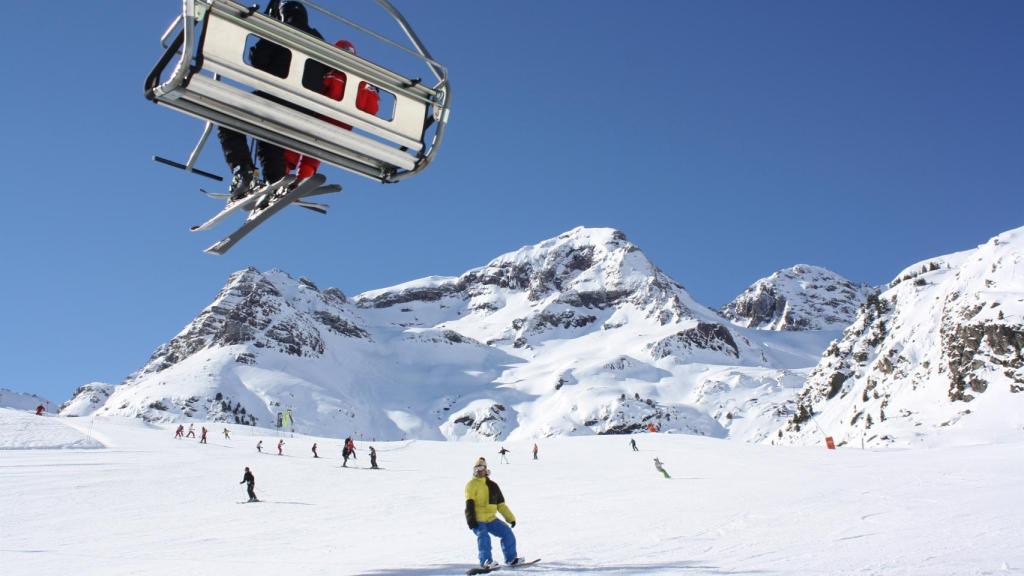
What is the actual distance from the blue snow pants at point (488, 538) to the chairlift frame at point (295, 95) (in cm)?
434

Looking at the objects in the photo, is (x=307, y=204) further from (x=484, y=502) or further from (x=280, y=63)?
(x=484, y=502)

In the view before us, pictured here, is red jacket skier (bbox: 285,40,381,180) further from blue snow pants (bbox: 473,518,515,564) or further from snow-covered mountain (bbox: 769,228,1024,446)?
snow-covered mountain (bbox: 769,228,1024,446)

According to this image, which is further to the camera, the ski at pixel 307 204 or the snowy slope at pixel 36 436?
the snowy slope at pixel 36 436

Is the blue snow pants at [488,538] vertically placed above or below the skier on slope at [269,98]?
below

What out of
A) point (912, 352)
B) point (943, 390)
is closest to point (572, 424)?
point (912, 352)

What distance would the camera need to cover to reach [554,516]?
50.7 ft

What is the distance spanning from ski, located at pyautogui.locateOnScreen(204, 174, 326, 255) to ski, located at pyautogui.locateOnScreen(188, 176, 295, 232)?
9cm

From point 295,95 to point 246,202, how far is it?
1128 millimetres

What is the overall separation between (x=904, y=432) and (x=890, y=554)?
54185 millimetres

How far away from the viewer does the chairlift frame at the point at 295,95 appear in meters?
5.08

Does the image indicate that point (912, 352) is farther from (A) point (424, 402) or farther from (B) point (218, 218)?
(A) point (424, 402)

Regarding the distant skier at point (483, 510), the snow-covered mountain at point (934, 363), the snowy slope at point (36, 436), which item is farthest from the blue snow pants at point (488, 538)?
the snow-covered mountain at point (934, 363)

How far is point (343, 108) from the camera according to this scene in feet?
18.4

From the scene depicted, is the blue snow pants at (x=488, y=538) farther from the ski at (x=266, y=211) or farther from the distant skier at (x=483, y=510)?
the ski at (x=266, y=211)
